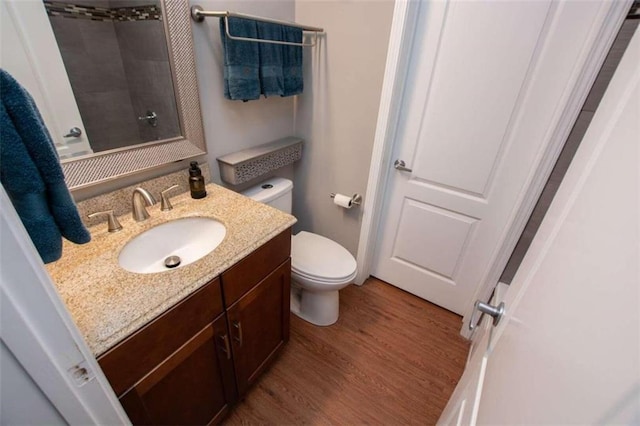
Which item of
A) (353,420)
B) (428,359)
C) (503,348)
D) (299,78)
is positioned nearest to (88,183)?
(299,78)

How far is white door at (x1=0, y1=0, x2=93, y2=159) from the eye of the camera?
0.76 m

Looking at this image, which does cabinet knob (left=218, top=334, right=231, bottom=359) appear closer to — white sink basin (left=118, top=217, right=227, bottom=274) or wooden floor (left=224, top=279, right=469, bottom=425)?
white sink basin (left=118, top=217, right=227, bottom=274)

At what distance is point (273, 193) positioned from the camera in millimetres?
1554

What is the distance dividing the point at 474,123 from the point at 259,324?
1341 mm

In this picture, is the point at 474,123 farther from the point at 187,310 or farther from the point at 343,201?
the point at 187,310

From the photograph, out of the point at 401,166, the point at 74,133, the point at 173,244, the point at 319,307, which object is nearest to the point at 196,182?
the point at 173,244

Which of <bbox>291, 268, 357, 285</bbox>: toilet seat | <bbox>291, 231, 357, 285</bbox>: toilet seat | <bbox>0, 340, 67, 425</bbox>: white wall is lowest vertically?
<bbox>291, 268, 357, 285</bbox>: toilet seat

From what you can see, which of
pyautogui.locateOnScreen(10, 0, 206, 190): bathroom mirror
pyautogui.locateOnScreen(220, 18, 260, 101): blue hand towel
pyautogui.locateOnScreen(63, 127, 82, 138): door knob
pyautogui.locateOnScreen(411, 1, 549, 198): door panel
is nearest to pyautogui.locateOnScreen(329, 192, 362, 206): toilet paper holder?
pyautogui.locateOnScreen(411, 1, 549, 198): door panel

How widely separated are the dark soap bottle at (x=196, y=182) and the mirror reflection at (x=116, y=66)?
0.17 metres

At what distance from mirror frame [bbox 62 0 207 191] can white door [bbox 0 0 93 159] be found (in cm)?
→ 6

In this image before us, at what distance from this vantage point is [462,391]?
32.2 inches

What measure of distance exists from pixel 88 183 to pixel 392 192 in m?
1.45

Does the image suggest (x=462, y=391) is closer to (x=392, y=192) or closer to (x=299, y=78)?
(x=392, y=192)

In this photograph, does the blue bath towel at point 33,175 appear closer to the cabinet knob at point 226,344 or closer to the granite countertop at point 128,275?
the granite countertop at point 128,275
